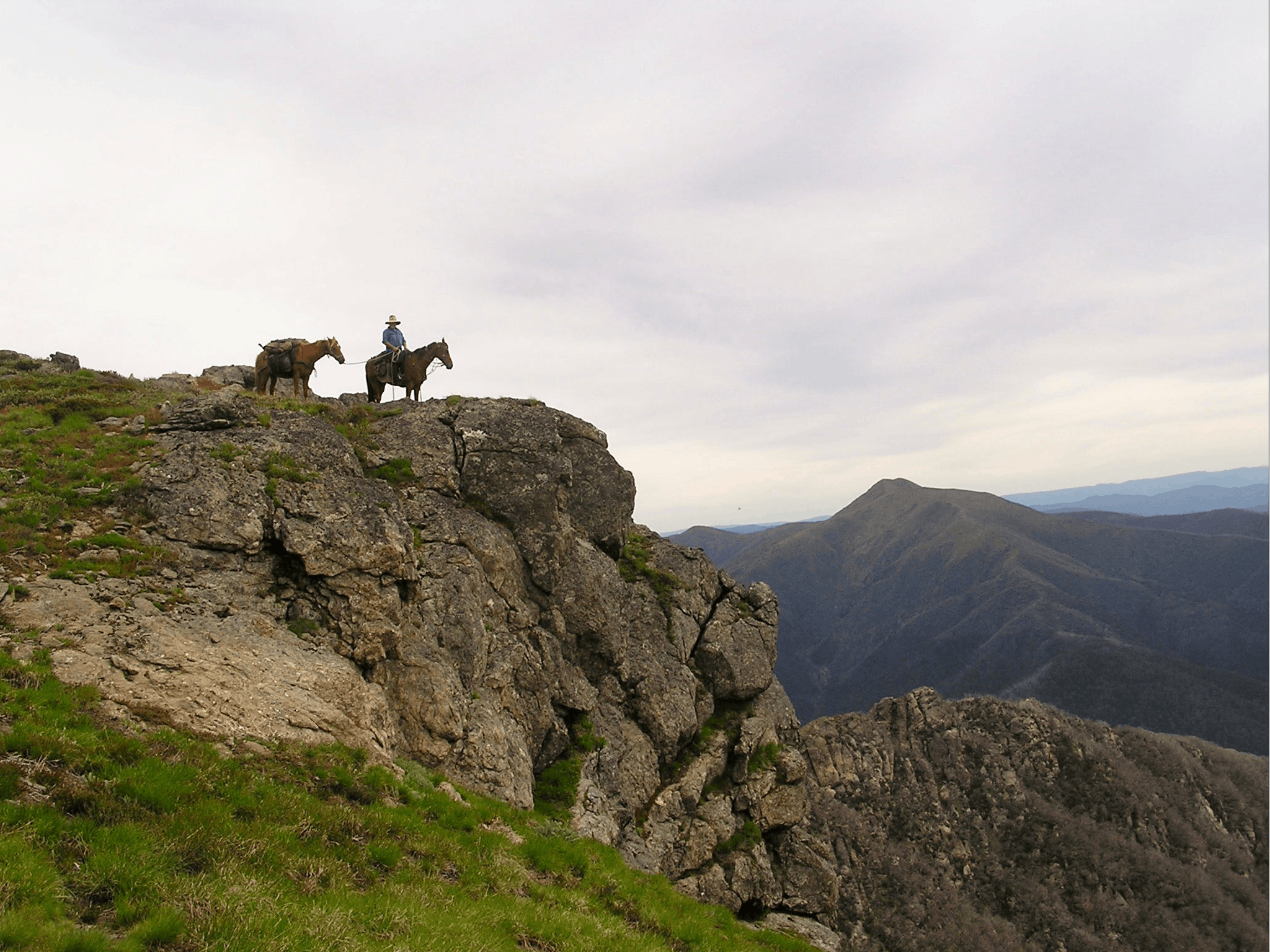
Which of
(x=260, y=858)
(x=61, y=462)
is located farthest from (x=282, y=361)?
(x=260, y=858)

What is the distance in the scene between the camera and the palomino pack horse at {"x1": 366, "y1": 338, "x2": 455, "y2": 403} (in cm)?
3875

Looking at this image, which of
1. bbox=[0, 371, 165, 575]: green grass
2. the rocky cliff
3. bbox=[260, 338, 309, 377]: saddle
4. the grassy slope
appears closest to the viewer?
the grassy slope

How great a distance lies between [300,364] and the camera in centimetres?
3712

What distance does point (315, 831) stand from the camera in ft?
40.4

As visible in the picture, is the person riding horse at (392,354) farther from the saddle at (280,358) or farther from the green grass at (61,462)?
the green grass at (61,462)

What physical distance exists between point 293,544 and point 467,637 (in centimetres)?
764

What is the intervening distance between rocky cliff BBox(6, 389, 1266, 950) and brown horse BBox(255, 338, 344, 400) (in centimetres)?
390

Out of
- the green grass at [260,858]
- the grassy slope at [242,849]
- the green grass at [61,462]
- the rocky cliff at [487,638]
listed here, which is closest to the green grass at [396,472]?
the rocky cliff at [487,638]

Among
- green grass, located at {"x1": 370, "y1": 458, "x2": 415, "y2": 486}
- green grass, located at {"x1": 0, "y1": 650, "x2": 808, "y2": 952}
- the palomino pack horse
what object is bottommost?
green grass, located at {"x1": 0, "y1": 650, "x2": 808, "y2": 952}

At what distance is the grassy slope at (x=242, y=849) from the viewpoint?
829 cm

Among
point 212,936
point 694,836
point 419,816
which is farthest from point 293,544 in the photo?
point 694,836

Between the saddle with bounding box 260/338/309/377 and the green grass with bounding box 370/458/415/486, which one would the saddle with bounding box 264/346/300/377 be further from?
the green grass with bounding box 370/458/415/486

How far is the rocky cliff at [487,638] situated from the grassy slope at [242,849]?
1294 millimetres

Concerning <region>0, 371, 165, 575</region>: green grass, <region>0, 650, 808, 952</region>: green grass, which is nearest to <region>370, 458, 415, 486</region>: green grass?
<region>0, 371, 165, 575</region>: green grass
